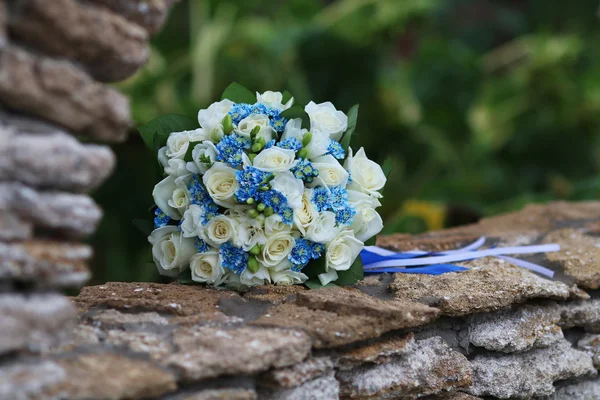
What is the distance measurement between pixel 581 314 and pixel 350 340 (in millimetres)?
1093

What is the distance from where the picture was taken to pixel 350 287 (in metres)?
2.09

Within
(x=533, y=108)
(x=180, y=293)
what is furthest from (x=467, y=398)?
(x=533, y=108)

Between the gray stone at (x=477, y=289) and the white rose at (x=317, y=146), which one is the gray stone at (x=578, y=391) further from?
the white rose at (x=317, y=146)

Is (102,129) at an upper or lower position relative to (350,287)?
upper

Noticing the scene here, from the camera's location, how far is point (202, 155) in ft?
6.30

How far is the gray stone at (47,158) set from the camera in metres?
1.22

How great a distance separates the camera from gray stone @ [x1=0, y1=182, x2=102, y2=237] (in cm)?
123

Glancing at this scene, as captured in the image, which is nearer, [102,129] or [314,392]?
[102,129]

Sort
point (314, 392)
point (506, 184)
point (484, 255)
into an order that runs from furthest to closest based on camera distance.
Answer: point (506, 184)
point (484, 255)
point (314, 392)

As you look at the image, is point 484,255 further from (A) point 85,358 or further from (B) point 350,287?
(A) point 85,358

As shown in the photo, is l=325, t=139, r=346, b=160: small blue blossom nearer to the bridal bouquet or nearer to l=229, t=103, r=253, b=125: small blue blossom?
the bridal bouquet

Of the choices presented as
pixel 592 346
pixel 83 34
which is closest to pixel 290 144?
pixel 83 34

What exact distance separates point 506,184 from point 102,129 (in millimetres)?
5366

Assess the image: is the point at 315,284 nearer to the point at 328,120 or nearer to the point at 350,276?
the point at 350,276
